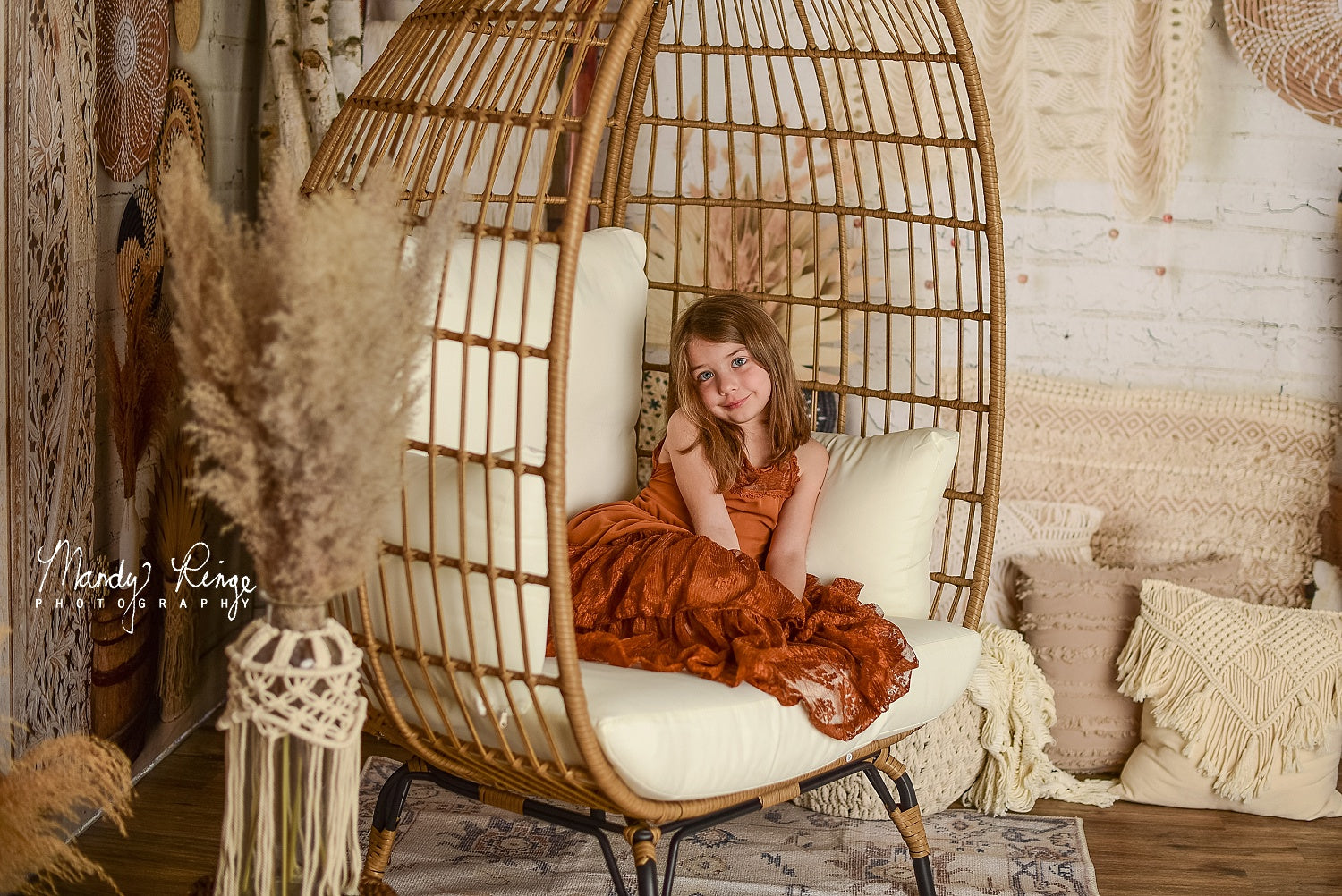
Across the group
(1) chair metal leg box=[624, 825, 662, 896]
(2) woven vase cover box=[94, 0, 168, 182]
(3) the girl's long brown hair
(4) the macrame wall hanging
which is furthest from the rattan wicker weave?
(2) woven vase cover box=[94, 0, 168, 182]

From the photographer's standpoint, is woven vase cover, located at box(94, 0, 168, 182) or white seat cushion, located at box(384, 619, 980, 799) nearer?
white seat cushion, located at box(384, 619, 980, 799)

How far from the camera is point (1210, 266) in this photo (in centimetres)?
263

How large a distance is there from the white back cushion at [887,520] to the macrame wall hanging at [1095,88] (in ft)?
2.82

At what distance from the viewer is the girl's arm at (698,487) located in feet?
6.55

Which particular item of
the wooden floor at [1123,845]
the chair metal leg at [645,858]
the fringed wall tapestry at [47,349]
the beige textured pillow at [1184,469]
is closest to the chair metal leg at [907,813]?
the wooden floor at [1123,845]

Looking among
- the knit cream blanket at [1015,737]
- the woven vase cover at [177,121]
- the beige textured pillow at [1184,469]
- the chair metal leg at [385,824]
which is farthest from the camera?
the beige textured pillow at [1184,469]

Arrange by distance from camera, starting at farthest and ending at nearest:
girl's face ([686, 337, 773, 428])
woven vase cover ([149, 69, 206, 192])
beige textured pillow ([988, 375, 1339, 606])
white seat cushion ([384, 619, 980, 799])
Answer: beige textured pillow ([988, 375, 1339, 606]) < woven vase cover ([149, 69, 206, 192]) < girl's face ([686, 337, 773, 428]) < white seat cushion ([384, 619, 980, 799])

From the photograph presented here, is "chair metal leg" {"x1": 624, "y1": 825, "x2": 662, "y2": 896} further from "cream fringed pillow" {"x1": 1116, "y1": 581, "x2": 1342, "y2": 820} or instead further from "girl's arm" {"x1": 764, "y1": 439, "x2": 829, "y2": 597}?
"cream fringed pillow" {"x1": 1116, "y1": 581, "x2": 1342, "y2": 820}

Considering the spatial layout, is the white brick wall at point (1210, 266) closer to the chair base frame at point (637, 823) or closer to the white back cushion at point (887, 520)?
the white back cushion at point (887, 520)

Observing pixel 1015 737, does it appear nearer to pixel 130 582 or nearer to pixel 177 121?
pixel 130 582

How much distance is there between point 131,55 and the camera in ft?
6.71

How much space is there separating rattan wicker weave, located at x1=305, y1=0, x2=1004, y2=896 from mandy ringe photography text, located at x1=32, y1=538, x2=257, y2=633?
56 cm

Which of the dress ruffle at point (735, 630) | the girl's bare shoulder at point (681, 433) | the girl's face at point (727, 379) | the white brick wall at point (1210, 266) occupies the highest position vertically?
the white brick wall at point (1210, 266)

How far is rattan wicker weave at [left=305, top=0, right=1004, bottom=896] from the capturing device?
4.94 ft
